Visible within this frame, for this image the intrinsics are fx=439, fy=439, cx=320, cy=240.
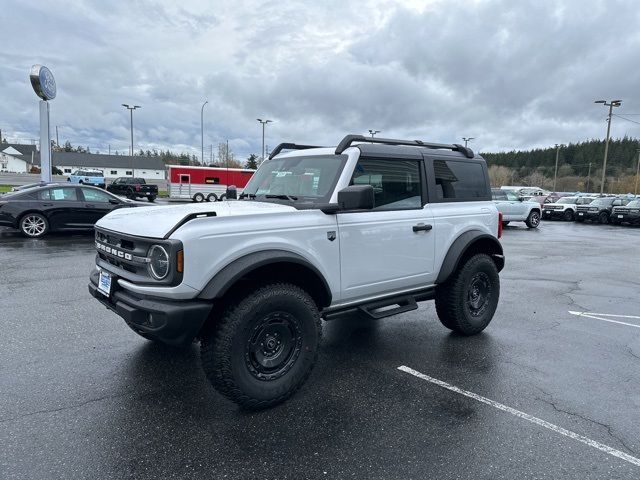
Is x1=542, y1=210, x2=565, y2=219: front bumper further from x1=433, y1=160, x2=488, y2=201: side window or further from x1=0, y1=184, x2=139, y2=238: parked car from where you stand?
x1=433, y1=160, x2=488, y2=201: side window

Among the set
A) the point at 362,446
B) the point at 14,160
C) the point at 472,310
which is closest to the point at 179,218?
the point at 362,446

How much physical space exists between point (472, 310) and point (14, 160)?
134964 millimetres

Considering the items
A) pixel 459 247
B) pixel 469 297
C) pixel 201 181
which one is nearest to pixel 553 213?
pixel 201 181

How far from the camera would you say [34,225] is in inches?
463

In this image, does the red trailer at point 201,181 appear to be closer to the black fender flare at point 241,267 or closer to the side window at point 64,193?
the side window at point 64,193

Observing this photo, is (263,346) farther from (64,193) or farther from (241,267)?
(64,193)

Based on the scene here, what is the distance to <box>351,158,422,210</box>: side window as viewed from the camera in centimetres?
414

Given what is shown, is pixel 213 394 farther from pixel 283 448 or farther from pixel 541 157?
pixel 541 157

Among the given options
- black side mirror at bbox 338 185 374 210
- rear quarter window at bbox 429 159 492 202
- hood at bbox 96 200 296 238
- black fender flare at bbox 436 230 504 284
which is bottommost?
black fender flare at bbox 436 230 504 284

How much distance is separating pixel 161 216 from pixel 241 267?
801 millimetres

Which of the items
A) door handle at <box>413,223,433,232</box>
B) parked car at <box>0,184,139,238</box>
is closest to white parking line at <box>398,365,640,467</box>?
door handle at <box>413,223,433,232</box>

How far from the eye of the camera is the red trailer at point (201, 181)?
31719 mm

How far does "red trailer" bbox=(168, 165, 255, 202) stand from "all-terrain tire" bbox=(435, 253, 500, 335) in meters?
27.8

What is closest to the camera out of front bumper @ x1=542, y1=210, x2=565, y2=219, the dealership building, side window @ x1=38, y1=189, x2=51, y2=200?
side window @ x1=38, y1=189, x2=51, y2=200
